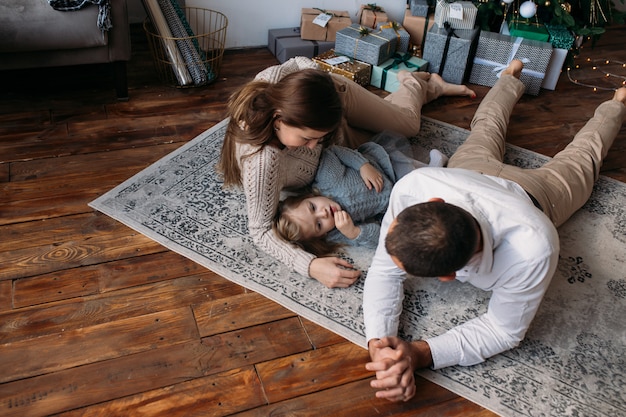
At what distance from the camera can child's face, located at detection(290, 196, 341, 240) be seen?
66.8 inches

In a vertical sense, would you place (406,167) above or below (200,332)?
above

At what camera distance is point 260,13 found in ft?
9.53

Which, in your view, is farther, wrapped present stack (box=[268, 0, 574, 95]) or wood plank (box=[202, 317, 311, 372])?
wrapped present stack (box=[268, 0, 574, 95])

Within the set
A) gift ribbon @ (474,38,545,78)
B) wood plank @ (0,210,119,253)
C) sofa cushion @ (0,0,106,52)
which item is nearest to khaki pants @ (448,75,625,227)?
gift ribbon @ (474,38,545,78)

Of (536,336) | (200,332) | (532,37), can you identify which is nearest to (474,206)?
(536,336)

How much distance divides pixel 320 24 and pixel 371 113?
36.4 inches

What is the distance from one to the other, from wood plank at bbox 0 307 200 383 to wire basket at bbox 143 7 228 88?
1380mm

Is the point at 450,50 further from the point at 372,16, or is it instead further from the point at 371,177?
the point at 371,177

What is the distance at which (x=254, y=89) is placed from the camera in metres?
1.56

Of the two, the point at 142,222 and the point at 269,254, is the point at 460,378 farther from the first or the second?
the point at 142,222

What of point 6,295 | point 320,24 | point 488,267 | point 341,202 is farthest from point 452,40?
point 6,295

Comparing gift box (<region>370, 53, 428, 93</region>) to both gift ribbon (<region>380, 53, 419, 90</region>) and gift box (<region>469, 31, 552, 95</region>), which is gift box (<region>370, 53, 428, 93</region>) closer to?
gift ribbon (<region>380, 53, 419, 90</region>)

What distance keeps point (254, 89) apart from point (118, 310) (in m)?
0.72

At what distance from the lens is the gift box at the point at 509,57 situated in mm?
2625
